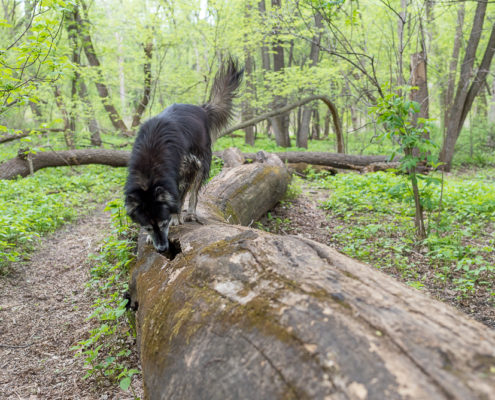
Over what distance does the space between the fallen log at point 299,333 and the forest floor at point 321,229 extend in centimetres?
246

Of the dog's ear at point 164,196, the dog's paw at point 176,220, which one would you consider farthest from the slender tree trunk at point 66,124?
the dog's ear at point 164,196

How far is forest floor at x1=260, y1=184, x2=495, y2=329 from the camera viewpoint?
376 centimetres

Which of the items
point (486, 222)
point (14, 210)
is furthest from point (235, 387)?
point (14, 210)

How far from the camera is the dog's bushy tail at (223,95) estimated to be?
5902mm

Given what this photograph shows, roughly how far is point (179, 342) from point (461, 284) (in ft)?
12.5

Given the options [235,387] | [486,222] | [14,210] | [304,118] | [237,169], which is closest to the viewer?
[235,387]

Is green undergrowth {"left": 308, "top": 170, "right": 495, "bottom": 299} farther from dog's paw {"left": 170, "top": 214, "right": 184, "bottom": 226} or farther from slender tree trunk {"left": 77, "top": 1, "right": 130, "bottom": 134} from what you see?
slender tree trunk {"left": 77, "top": 1, "right": 130, "bottom": 134}

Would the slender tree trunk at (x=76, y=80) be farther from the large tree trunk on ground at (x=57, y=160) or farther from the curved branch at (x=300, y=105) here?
the curved branch at (x=300, y=105)

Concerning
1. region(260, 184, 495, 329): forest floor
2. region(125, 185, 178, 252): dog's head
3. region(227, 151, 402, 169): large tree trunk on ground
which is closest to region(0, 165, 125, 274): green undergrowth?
region(125, 185, 178, 252): dog's head

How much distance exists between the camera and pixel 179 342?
1937 millimetres

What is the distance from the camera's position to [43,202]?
7.48m

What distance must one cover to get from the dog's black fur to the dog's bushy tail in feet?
0.65

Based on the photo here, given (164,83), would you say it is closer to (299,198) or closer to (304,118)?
(304,118)

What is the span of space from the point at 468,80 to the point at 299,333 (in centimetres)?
1241
